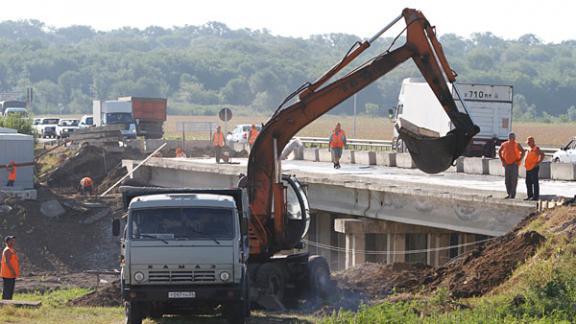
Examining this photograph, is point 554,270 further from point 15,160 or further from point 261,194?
point 15,160

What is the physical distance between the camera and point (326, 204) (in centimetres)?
3412

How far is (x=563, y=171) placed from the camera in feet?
111

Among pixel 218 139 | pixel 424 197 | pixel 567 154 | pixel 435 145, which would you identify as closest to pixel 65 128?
pixel 218 139

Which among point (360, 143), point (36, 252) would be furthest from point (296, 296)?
point (360, 143)

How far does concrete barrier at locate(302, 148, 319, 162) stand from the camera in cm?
5047

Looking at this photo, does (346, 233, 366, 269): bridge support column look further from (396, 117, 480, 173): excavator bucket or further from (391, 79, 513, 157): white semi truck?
(391, 79, 513, 157): white semi truck

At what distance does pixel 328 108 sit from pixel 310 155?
29.2 metres

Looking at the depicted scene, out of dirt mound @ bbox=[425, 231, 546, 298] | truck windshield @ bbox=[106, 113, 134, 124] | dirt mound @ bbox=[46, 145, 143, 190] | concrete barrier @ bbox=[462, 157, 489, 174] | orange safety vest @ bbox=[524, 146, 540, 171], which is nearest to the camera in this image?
dirt mound @ bbox=[425, 231, 546, 298]

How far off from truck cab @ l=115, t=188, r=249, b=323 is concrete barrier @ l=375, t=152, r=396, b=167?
26502 mm

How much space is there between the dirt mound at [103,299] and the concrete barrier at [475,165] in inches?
689

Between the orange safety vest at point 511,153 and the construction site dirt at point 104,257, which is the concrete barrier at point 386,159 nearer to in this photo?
the construction site dirt at point 104,257

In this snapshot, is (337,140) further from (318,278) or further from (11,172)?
(318,278)

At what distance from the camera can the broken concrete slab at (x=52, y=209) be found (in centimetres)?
4129

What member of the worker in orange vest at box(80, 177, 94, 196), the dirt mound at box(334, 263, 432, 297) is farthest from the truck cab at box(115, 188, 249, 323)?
the worker in orange vest at box(80, 177, 94, 196)
